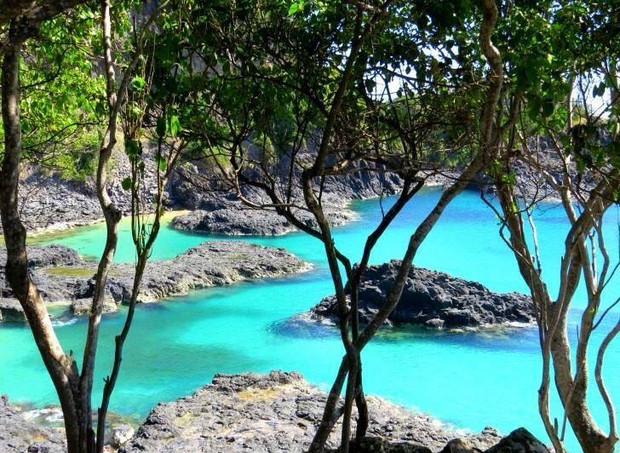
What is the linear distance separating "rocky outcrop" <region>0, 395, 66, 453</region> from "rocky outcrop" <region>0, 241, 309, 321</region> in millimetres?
6267

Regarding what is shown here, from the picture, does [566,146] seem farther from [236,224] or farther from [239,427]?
[236,224]

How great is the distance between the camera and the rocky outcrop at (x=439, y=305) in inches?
533

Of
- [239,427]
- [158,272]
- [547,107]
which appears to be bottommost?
[158,272]

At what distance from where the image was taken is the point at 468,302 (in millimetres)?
13781

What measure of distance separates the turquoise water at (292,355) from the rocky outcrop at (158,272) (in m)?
0.49

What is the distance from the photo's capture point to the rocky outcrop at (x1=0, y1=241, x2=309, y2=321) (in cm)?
1453

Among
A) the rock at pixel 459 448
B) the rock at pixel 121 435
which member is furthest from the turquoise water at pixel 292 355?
the rock at pixel 459 448

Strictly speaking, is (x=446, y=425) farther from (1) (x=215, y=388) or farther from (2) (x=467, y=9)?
(2) (x=467, y=9)

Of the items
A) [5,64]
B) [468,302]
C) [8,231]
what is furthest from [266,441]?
[468,302]

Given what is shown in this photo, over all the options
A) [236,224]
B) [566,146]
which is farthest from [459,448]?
[236,224]

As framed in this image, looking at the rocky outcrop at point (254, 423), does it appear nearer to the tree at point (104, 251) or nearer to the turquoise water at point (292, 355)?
the turquoise water at point (292, 355)

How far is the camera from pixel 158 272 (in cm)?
1593

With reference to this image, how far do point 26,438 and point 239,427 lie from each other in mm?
2150

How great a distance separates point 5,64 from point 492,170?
272 centimetres
